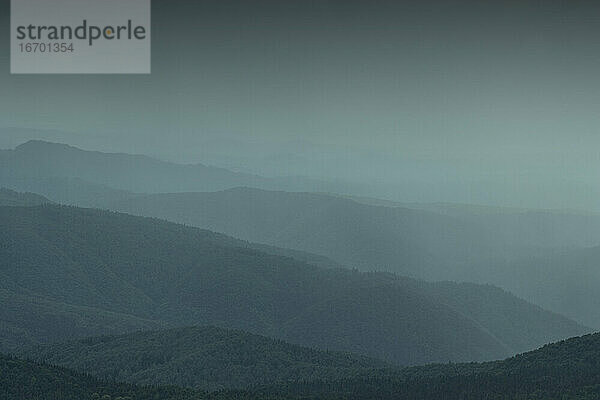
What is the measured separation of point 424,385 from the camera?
70312 millimetres

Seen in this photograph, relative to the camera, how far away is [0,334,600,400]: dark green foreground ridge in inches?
2434

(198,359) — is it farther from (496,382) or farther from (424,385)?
(496,382)

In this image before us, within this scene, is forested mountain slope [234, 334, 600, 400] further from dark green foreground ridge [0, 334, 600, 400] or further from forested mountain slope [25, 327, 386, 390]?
forested mountain slope [25, 327, 386, 390]

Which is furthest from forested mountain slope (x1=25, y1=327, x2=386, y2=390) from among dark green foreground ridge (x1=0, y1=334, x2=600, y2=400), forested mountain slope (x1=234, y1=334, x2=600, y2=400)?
dark green foreground ridge (x1=0, y1=334, x2=600, y2=400)

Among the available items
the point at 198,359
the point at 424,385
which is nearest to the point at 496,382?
the point at 424,385

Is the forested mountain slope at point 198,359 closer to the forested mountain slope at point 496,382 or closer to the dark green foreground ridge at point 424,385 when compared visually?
the forested mountain slope at point 496,382

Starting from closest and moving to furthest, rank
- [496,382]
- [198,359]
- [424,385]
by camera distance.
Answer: [496,382] → [424,385] → [198,359]

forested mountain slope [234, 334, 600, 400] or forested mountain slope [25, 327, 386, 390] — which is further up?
forested mountain slope [234, 334, 600, 400]

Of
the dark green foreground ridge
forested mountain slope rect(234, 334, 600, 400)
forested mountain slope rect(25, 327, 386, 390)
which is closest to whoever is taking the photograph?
the dark green foreground ridge

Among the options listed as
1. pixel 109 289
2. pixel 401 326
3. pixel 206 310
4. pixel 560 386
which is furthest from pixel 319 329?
pixel 560 386

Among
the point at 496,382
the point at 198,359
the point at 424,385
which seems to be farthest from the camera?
the point at 198,359

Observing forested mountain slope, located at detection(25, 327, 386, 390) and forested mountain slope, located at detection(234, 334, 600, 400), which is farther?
forested mountain slope, located at detection(25, 327, 386, 390)

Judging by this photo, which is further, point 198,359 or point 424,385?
point 198,359

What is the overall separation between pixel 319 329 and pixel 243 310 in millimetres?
22926
